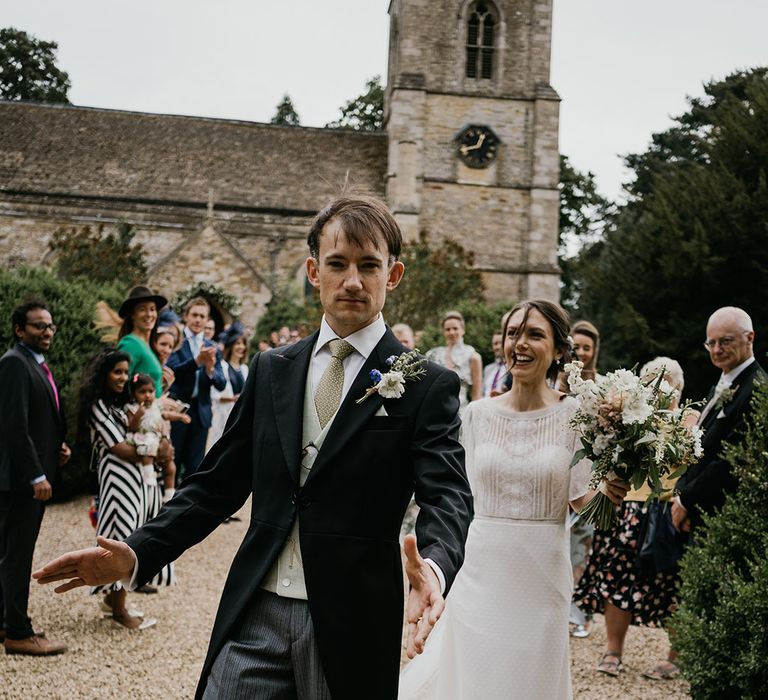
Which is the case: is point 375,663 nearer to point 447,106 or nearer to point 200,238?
point 200,238

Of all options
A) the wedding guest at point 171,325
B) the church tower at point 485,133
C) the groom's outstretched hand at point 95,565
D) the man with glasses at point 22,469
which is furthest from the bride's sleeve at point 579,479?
the church tower at point 485,133

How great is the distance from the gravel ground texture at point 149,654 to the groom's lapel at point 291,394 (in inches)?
80.9

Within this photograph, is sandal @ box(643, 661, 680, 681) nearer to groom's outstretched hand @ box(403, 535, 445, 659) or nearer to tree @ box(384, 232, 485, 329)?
groom's outstretched hand @ box(403, 535, 445, 659)

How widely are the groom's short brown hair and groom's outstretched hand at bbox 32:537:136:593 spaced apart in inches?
38.7

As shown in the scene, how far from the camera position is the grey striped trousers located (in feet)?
7.40

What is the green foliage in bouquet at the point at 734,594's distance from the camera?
13.2 ft

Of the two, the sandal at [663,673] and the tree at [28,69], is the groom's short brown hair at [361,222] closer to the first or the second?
the sandal at [663,673]

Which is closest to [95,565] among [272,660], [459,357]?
[272,660]

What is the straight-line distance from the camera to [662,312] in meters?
22.5

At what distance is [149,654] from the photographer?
5742 mm

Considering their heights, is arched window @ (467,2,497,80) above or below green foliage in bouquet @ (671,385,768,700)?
above

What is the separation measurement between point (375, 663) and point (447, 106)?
1243 inches

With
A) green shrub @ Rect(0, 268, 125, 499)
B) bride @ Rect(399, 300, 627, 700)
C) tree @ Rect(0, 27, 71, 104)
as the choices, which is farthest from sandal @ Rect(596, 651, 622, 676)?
tree @ Rect(0, 27, 71, 104)

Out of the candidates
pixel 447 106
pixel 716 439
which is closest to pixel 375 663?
pixel 716 439
